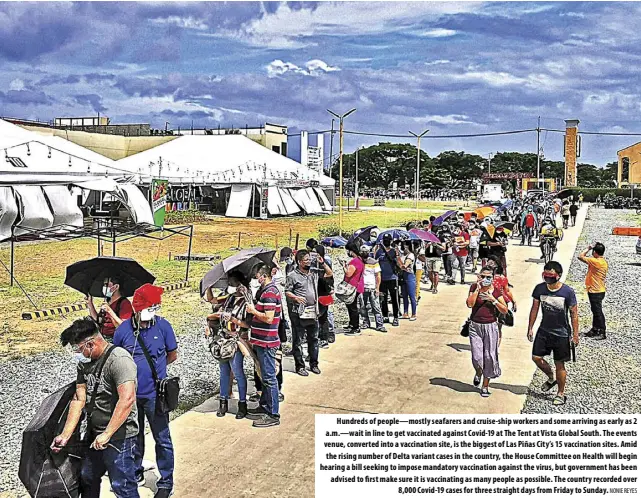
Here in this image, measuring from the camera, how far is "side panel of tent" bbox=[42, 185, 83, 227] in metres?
27.4

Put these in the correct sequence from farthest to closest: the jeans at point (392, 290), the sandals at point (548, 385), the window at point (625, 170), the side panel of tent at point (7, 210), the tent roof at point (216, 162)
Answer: the window at point (625, 170) → the tent roof at point (216, 162) → the side panel of tent at point (7, 210) → the jeans at point (392, 290) → the sandals at point (548, 385)

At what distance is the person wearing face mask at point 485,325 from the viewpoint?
794 centimetres

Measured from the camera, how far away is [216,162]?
46188 millimetres

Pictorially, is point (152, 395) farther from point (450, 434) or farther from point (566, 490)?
point (566, 490)

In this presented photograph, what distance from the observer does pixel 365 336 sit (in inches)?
436

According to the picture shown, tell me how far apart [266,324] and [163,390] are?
5.73 feet

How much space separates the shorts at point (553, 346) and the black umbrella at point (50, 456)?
5127 mm

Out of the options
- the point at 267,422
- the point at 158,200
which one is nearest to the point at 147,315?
the point at 267,422

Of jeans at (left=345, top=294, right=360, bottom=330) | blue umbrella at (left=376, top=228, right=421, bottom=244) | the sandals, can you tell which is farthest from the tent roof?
the sandals

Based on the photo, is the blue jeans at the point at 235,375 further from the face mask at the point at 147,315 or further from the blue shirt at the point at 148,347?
the face mask at the point at 147,315

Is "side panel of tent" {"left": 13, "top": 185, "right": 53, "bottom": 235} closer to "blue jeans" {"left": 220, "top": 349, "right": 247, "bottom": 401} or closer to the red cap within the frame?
"blue jeans" {"left": 220, "top": 349, "right": 247, "bottom": 401}

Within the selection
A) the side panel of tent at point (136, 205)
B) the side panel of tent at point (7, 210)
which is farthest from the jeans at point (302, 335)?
the side panel of tent at point (7, 210)

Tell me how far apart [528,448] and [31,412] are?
5207mm

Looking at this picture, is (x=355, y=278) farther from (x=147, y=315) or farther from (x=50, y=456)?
(x=50, y=456)
